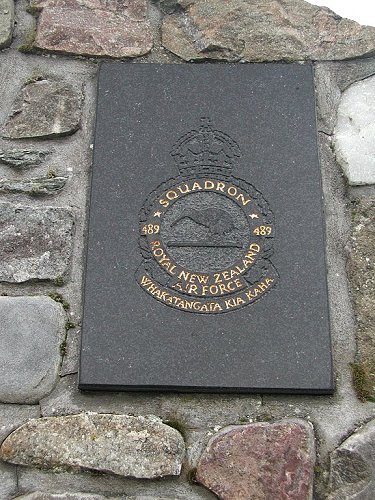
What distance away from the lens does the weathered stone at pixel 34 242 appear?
1.87 m

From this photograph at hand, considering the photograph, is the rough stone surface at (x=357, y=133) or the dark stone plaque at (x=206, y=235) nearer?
the dark stone plaque at (x=206, y=235)

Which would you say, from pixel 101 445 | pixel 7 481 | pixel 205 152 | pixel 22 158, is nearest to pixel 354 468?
pixel 101 445

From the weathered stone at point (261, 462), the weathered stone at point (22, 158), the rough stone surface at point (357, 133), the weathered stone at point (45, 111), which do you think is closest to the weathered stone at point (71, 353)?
the weathered stone at point (261, 462)

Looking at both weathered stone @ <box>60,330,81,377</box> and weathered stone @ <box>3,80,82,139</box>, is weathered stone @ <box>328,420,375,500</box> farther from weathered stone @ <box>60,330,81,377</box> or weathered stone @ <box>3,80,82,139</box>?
weathered stone @ <box>3,80,82,139</box>

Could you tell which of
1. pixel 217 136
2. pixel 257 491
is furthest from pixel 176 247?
pixel 257 491

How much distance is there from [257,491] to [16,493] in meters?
0.60

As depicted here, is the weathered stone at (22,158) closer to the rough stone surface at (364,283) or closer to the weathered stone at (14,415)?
the weathered stone at (14,415)

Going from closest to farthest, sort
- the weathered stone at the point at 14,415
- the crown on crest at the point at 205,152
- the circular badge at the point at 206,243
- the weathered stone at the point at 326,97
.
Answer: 1. the weathered stone at the point at 14,415
2. the circular badge at the point at 206,243
3. the crown on crest at the point at 205,152
4. the weathered stone at the point at 326,97

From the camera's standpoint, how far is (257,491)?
158 centimetres

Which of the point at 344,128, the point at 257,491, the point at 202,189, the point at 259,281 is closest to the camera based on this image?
the point at 257,491

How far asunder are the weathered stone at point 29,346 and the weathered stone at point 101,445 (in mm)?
100

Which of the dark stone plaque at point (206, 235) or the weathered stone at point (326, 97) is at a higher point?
the weathered stone at point (326, 97)

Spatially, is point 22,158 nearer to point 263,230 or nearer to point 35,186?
point 35,186

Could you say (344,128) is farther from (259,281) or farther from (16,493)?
(16,493)
